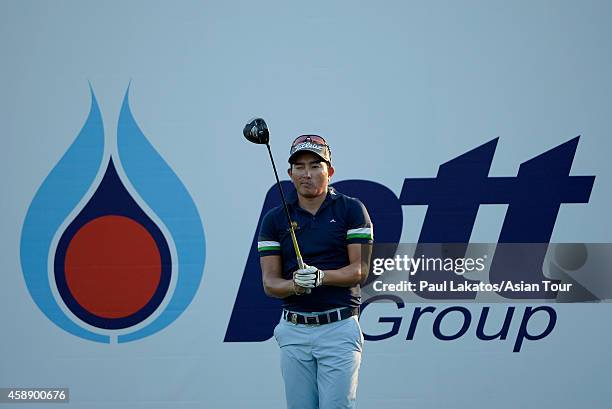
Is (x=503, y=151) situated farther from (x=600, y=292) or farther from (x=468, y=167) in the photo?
(x=600, y=292)

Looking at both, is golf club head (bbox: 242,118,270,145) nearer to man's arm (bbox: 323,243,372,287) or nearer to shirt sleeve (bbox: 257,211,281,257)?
shirt sleeve (bbox: 257,211,281,257)

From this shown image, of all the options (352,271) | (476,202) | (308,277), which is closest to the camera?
(308,277)

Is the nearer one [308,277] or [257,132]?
[308,277]

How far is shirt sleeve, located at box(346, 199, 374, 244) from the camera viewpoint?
8.50 ft

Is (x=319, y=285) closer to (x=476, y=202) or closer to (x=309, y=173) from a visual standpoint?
(x=309, y=173)

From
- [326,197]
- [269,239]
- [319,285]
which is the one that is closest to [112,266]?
[269,239]

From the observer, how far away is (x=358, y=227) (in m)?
2.60

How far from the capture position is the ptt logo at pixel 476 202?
12.1 feet

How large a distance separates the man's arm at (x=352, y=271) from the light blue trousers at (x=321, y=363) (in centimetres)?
14

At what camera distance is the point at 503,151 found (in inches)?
145

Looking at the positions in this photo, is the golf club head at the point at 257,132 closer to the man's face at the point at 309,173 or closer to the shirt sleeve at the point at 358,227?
the man's face at the point at 309,173

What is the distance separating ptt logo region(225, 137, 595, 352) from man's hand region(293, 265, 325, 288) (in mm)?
1287

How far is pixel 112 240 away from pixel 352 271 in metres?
1.61

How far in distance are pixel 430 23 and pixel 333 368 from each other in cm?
191
